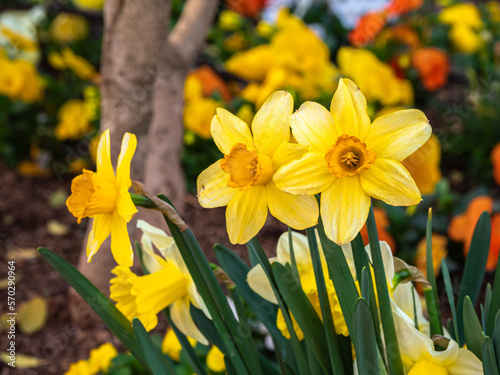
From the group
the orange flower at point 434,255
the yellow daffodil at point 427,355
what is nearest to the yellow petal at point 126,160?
the yellow daffodil at point 427,355

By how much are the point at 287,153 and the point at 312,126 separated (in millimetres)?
37

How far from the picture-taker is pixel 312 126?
568mm

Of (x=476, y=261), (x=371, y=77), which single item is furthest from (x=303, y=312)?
(x=371, y=77)

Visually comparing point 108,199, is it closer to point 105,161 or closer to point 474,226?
point 105,161

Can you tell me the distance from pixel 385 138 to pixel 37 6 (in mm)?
3223

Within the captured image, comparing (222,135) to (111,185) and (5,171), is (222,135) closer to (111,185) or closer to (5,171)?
(111,185)

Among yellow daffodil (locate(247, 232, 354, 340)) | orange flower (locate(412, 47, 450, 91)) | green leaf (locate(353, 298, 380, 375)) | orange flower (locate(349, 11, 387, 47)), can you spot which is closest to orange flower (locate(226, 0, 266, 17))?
orange flower (locate(349, 11, 387, 47))

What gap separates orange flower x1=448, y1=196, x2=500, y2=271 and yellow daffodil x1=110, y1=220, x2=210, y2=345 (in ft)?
3.83

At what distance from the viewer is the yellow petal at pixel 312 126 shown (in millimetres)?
565

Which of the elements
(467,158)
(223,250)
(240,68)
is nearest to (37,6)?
(240,68)

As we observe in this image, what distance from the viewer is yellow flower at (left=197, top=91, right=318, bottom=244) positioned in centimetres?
57

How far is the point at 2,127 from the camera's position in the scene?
8.66ft

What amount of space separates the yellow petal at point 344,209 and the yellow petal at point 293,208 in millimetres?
11

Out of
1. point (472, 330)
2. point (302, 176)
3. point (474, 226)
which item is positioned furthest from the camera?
point (474, 226)
